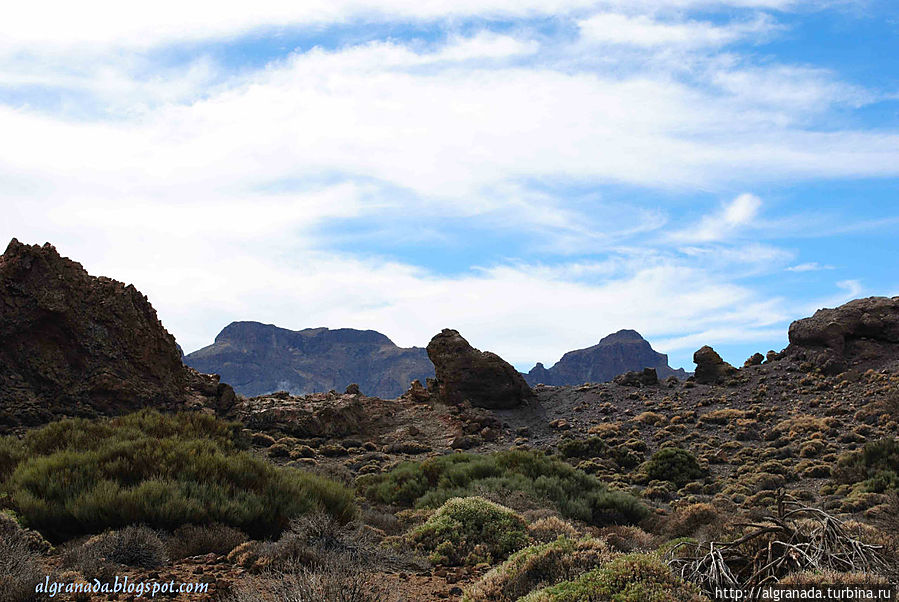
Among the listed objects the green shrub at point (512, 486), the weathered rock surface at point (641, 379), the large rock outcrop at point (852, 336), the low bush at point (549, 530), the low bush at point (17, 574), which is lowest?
the green shrub at point (512, 486)

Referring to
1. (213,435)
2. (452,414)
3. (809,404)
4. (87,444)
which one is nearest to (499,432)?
(452,414)

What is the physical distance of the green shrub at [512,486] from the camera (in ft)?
43.1

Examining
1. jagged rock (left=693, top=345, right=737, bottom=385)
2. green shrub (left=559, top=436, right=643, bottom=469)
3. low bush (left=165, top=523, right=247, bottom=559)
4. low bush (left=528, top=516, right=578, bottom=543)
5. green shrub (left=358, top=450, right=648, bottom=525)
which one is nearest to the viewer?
low bush (left=165, top=523, right=247, bottom=559)

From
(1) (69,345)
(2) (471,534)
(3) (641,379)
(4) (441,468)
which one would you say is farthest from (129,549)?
(3) (641,379)

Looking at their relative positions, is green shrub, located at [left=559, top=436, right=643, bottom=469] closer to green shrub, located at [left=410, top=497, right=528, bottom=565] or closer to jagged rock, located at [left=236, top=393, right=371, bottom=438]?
jagged rock, located at [left=236, top=393, right=371, bottom=438]

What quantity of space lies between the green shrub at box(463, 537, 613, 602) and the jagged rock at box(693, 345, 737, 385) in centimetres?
3664

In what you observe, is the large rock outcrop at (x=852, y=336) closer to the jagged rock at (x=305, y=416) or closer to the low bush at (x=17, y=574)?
the jagged rock at (x=305, y=416)

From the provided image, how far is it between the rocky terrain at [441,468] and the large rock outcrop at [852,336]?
0.12 m

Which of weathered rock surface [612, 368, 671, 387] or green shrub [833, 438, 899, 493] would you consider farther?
weathered rock surface [612, 368, 671, 387]

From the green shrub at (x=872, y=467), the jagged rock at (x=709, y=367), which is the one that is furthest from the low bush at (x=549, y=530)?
the jagged rock at (x=709, y=367)

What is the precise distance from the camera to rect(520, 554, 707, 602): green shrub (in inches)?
168

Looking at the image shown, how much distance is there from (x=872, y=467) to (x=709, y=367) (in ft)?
74.9

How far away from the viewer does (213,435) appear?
1384cm

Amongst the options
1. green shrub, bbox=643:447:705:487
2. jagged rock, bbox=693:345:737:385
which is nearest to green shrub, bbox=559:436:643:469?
green shrub, bbox=643:447:705:487
